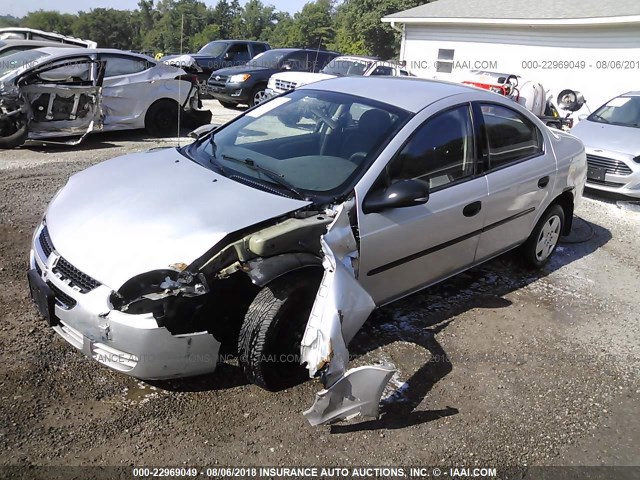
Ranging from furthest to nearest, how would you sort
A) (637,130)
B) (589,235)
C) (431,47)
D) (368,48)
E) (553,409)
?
1. (368,48)
2. (431,47)
3. (637,130)
4. (589,235)
5. (553,409)

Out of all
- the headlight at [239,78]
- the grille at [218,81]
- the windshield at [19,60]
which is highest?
the windshield at [19,60]

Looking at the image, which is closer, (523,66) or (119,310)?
(119,310)

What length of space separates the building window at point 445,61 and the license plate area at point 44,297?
17.1m

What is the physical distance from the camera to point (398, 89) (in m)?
4.06

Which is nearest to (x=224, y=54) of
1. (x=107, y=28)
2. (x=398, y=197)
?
(x=398, y=197)

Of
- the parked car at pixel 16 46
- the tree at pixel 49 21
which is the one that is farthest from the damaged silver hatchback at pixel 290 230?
the tree at pixel 49 21

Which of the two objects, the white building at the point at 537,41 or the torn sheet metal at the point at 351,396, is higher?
the white building at the point at 537,41

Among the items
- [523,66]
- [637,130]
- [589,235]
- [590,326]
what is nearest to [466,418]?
[590,326]

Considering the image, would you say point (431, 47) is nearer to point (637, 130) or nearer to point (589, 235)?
point (637, 130)

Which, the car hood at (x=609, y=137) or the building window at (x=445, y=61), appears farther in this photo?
the building window at (x=445, y=61)

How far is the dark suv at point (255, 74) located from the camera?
12805 mm

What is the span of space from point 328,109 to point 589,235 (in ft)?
12.7

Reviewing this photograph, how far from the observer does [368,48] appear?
43219 millimetres

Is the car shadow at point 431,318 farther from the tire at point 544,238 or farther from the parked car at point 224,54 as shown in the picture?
the parked car at point 224,54
